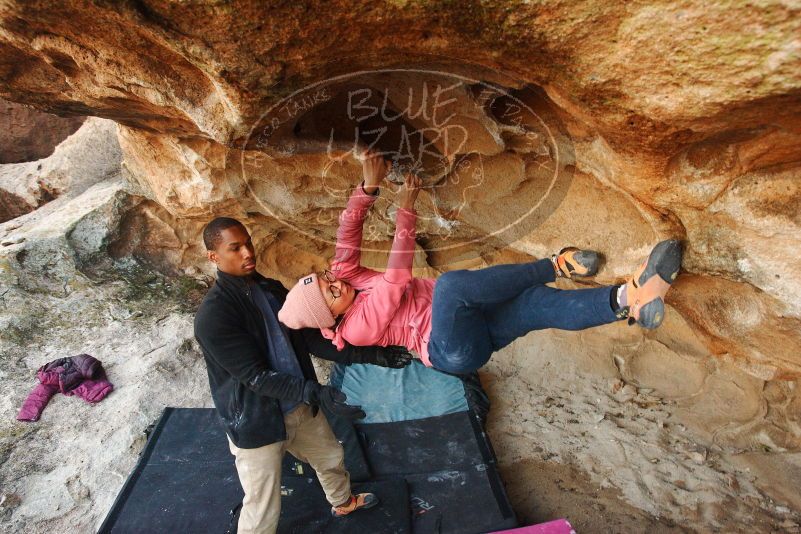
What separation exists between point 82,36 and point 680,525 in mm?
3796

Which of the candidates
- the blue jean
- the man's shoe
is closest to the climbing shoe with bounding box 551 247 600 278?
the blue jean

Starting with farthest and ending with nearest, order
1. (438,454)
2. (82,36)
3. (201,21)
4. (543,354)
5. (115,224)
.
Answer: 1. (115,224)
2. (543,354)
3. (438,454)
4. (82,36)
5. (201,21)

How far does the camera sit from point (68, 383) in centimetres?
399

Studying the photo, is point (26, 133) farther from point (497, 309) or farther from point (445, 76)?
point (497, 309)

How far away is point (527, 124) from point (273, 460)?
6.59 ft

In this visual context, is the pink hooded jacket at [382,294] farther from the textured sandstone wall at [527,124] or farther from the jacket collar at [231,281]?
the textured sandstone wall at [527,124]

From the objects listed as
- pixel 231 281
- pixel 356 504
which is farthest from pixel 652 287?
pixel 356 504

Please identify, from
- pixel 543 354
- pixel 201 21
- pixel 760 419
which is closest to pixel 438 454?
pixel 543 354

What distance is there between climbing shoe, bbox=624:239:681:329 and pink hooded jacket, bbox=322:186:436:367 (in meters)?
0.89

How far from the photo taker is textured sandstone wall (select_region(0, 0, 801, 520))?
1.51 m

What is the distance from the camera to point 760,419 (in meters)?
3.37

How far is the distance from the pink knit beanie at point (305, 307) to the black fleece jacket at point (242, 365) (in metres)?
0.13

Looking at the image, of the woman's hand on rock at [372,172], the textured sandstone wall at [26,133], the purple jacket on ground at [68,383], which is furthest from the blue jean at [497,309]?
the textured sandstone wall at [26,133]

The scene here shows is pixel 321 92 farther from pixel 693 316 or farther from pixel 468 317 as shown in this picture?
pixel 693 316
